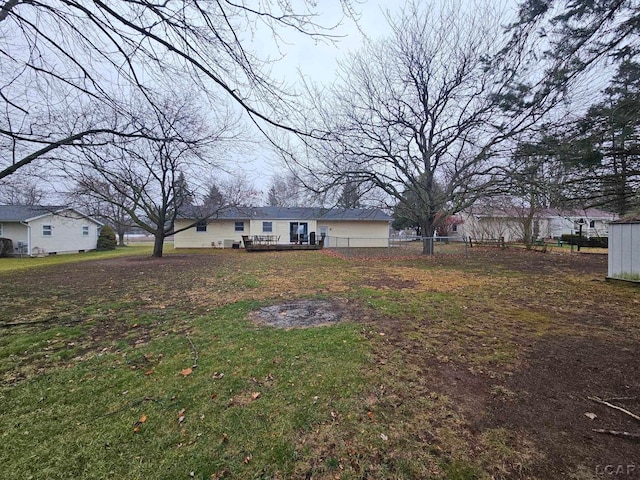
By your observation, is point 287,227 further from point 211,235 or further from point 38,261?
point 38,261

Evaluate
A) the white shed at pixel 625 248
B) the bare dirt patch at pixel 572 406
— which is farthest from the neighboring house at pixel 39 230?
the white shed at pixel 625 248

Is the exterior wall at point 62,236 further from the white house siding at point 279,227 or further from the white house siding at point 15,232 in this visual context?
the white house siding at point 279,227

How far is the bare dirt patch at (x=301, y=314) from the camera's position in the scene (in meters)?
4.50

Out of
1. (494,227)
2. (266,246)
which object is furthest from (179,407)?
(494,227)

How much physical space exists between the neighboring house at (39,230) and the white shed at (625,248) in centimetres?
2391

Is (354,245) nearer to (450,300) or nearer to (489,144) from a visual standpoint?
(489,144)

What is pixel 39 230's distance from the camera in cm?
1945

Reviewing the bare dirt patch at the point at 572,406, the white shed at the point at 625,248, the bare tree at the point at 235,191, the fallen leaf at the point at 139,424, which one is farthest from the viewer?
the bare tree at the point at 235,191

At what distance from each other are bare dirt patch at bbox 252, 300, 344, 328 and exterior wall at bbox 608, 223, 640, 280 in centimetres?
689

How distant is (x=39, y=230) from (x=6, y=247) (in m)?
1.88

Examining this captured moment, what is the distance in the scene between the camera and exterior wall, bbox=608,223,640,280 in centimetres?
649

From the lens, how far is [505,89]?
21.1 feet

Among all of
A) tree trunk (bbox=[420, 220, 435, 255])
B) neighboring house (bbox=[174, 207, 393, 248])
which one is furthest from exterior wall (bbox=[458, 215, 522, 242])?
tree trunk (bbox=[420, 220, 435, 255])

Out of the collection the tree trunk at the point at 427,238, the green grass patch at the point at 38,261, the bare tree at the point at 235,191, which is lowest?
the green grass patch at the point at 38,261
